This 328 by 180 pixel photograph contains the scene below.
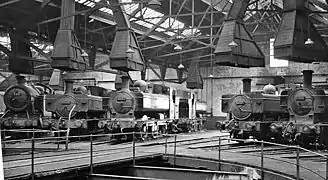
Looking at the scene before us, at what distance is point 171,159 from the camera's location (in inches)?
480

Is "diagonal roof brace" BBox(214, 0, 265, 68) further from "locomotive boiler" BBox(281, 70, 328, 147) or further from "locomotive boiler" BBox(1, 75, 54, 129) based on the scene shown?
"locomotive boiler" BBox(1, 75, 54, 129)

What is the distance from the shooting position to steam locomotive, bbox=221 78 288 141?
16953 mm

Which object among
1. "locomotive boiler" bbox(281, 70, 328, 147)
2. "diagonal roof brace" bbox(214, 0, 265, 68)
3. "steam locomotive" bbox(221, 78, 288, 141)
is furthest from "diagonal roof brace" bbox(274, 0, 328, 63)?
"steam locomotive" bbox(221, 78, 288, 141)

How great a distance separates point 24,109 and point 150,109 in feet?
19.1

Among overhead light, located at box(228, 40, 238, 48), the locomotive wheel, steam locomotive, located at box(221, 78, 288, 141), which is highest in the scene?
overhead light, located at box(228, 40, 238, 48)

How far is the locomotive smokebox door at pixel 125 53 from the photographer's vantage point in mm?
16783

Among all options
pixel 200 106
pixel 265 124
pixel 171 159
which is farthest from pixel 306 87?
pixel 200 106

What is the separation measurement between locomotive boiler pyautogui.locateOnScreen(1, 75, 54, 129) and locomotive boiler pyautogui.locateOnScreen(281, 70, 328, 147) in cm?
1031

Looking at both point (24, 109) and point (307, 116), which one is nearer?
point (307, 116)

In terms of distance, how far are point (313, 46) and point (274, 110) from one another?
4118mm

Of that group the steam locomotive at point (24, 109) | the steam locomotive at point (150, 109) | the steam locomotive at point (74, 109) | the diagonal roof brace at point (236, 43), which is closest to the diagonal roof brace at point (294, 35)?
the diagonal roof brace at point (236, 43)

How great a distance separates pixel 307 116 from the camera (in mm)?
14930

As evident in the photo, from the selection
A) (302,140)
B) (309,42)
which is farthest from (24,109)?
(309,42)

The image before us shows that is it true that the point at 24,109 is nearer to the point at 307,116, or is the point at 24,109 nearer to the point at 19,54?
the point at 19,54
